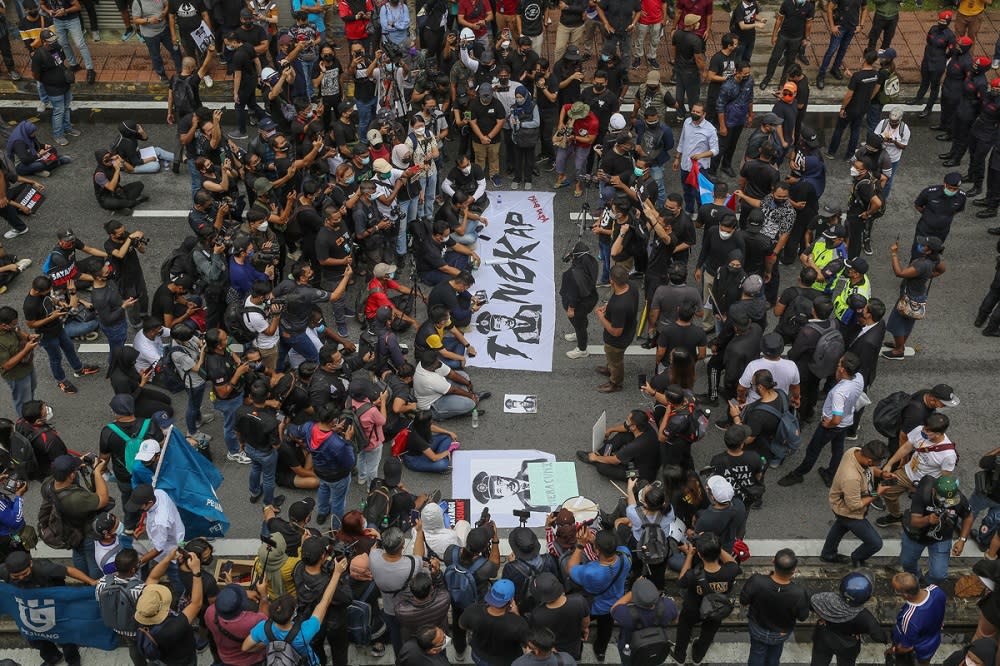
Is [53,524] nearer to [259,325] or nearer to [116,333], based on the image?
[259,325]

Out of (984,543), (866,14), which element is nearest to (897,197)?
(866,14)

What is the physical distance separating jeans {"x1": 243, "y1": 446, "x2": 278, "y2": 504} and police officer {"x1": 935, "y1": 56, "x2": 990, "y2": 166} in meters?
11.6

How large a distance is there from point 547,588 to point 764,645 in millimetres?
2322

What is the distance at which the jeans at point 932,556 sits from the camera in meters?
10.7

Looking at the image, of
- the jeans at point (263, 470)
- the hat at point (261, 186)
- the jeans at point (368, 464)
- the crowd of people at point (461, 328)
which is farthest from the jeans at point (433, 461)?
the hat at point (261, 186)

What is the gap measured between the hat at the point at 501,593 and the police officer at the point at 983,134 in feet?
36.2

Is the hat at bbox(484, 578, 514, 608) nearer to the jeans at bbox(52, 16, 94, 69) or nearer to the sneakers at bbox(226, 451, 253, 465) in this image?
the sneakers at bbox(226, 451, 253, 465)

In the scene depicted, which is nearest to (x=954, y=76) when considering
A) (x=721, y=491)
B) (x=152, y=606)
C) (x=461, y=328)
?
(x=461, y=328)

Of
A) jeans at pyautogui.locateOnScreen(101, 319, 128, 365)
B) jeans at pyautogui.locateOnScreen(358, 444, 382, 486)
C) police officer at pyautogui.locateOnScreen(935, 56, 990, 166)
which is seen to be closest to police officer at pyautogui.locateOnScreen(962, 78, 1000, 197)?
police officer at pyautogui.locateOnScreen(935, 56, 990, 166)

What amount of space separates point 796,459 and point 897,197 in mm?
6092

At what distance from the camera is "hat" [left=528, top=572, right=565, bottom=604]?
8969mm

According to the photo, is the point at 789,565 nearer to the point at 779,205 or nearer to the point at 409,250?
the point at 779,205

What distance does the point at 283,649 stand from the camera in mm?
9000

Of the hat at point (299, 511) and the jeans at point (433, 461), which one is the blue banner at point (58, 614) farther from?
the jeans at point (433, 461)
